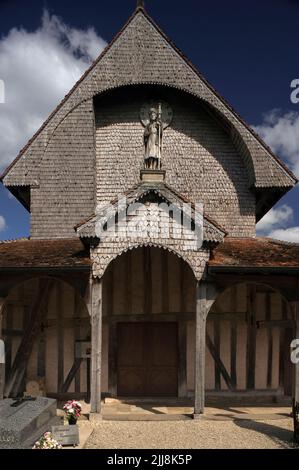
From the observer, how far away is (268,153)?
12.4 m

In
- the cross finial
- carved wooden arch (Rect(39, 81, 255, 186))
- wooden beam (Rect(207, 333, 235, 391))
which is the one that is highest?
the cross finial

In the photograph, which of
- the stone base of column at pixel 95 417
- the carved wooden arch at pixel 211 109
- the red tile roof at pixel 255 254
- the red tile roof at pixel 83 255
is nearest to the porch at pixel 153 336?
the red tile roof at pixel 83 255

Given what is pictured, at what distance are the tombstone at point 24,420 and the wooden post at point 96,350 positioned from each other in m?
1.17

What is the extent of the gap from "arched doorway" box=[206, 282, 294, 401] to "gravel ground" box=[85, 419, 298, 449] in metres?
2.24

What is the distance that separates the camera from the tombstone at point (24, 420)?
614 centimetres

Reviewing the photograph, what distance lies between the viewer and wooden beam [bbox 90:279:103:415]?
882cm

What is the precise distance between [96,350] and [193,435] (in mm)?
2873

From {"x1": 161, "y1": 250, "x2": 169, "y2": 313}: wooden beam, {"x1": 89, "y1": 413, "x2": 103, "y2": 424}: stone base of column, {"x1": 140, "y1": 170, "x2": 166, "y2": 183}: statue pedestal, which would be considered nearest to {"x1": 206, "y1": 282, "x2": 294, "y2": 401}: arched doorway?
{"x1": 161, "y1": 250, "x2": 169, "y2": 313}: wooden beam

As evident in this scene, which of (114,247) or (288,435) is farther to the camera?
(114,247)

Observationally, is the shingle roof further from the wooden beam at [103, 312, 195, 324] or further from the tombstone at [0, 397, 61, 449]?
the tombstone at [0, 397, 61, 449]
